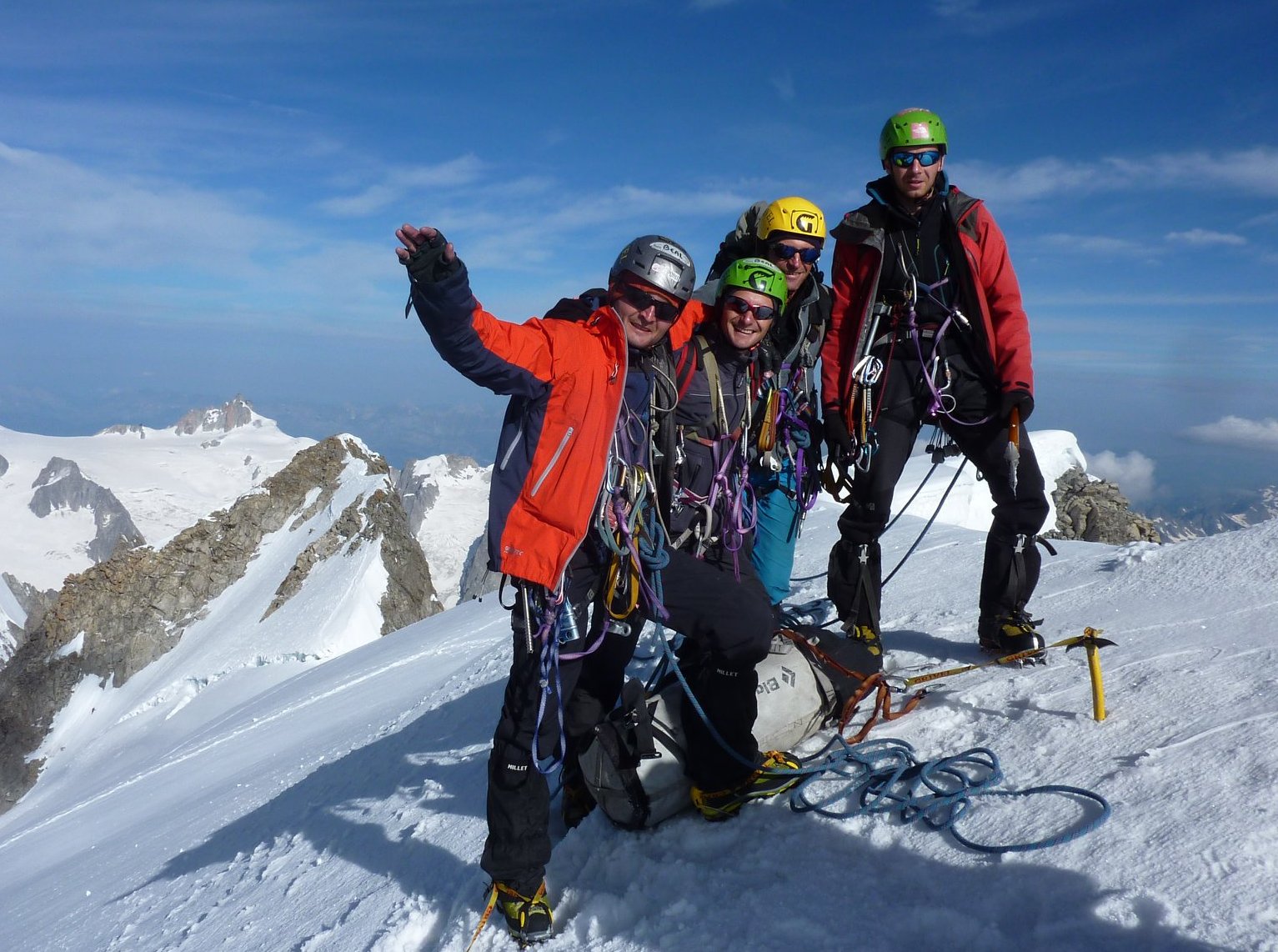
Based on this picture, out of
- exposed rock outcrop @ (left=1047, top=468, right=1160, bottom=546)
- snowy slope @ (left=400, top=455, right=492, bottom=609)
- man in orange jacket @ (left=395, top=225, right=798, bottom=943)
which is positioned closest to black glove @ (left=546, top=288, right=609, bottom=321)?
man in orange jacket @ (left=395, top=225, right=798, bottom=943)

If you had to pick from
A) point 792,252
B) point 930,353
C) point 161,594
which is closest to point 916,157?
point 792,252

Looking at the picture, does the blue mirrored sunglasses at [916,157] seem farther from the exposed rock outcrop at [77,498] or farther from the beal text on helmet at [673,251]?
the exposed rock outcrop at [77,498]

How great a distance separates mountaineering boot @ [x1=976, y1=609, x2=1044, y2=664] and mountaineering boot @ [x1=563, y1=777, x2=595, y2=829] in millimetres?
2394

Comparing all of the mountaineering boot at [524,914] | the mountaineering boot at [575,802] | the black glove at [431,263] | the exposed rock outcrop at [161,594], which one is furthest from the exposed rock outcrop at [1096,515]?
the exposed rock outcrop at [161,594]

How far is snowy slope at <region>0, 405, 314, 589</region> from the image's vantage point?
13288cm

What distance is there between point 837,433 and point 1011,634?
1.48 meters

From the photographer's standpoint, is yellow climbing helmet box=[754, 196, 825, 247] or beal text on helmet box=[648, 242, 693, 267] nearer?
beal text on helmet box=[648, 242, 693, 267]

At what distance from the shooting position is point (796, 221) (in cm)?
411

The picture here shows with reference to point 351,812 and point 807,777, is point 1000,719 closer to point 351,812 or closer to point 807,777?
point 807,777

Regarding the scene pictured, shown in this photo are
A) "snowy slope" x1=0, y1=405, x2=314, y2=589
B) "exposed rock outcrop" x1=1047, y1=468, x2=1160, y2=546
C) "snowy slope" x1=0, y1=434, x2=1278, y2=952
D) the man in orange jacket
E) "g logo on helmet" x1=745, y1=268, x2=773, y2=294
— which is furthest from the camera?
"snowy slope" x1=0, y1=405, x2=314, y2=589

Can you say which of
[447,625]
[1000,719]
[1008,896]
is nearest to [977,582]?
[1000,719]

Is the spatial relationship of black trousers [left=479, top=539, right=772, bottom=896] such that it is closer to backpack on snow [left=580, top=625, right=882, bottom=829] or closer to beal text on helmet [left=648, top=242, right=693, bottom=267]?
backpack on snow [left=580, top=625, right=882, bottom=829]

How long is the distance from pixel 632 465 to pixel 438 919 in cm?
218

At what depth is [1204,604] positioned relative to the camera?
14.4 feet
